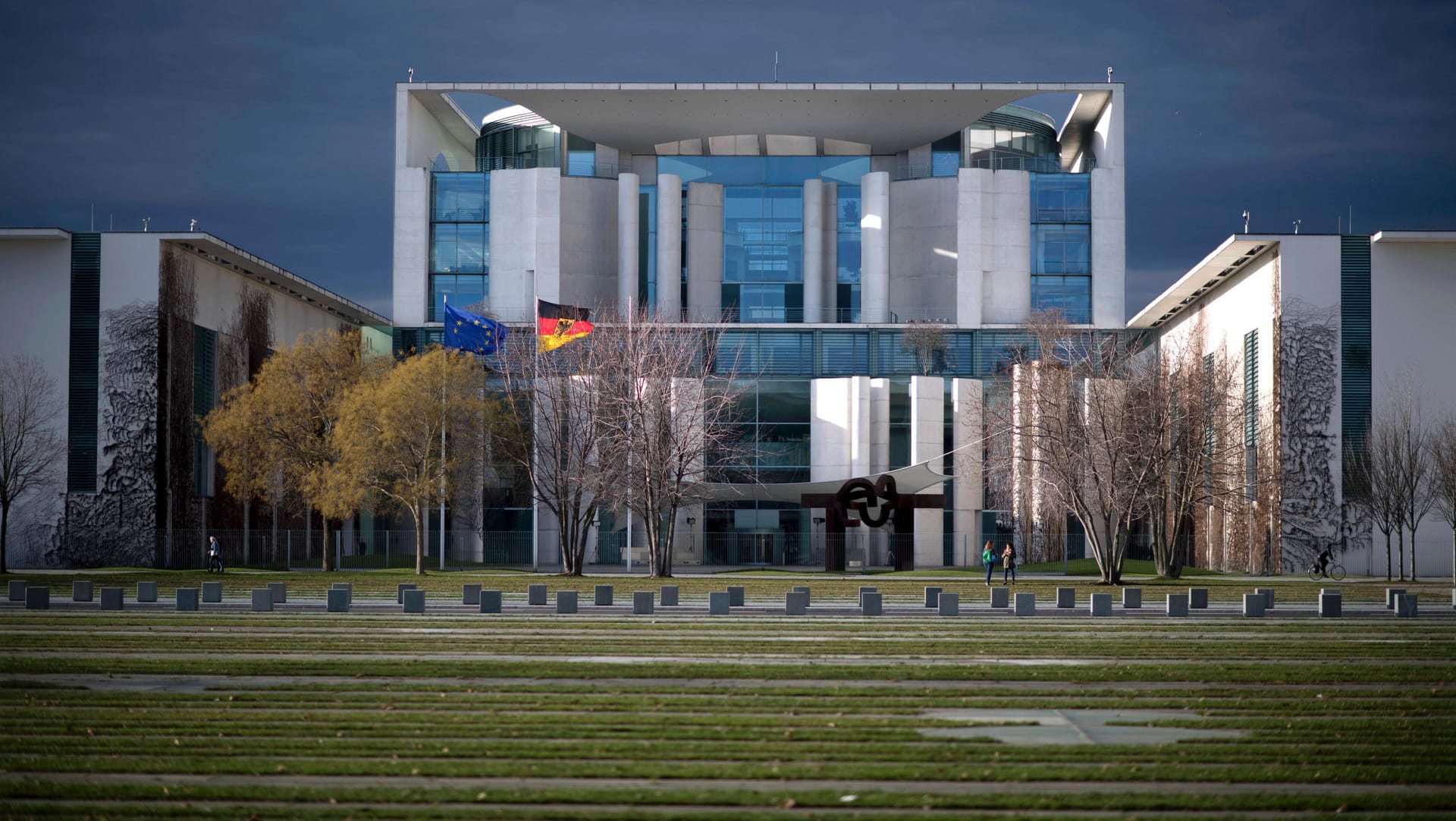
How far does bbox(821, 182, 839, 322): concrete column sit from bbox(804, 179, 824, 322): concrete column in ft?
4.10

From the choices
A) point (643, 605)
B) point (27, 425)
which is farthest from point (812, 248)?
point (643, 605)

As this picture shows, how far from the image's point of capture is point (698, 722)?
584 inches

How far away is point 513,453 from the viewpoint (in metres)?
58.7

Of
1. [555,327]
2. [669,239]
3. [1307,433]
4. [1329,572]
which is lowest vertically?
[1329,572]

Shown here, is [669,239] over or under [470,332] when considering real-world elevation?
over

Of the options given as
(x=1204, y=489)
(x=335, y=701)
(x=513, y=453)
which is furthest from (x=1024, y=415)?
(x=335, y=701)

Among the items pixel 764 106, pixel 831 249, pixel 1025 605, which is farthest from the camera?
pixel 831 249

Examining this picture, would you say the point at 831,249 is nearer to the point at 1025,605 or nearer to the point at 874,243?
the point at 874,243

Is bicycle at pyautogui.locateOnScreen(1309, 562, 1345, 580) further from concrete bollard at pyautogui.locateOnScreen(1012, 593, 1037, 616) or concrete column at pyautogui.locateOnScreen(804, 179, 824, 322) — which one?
concrete column at pyautogui.locateOnScreen(804, 179, 824, 322)

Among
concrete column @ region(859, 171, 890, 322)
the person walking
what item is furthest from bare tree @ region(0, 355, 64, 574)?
concrete column @ region(859, 171, 890, 322)

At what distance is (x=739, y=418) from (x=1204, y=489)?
22.4m

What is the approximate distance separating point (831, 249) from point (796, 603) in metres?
45.4

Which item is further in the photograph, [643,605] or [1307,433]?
[1307,433]

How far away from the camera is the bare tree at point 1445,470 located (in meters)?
50.7
